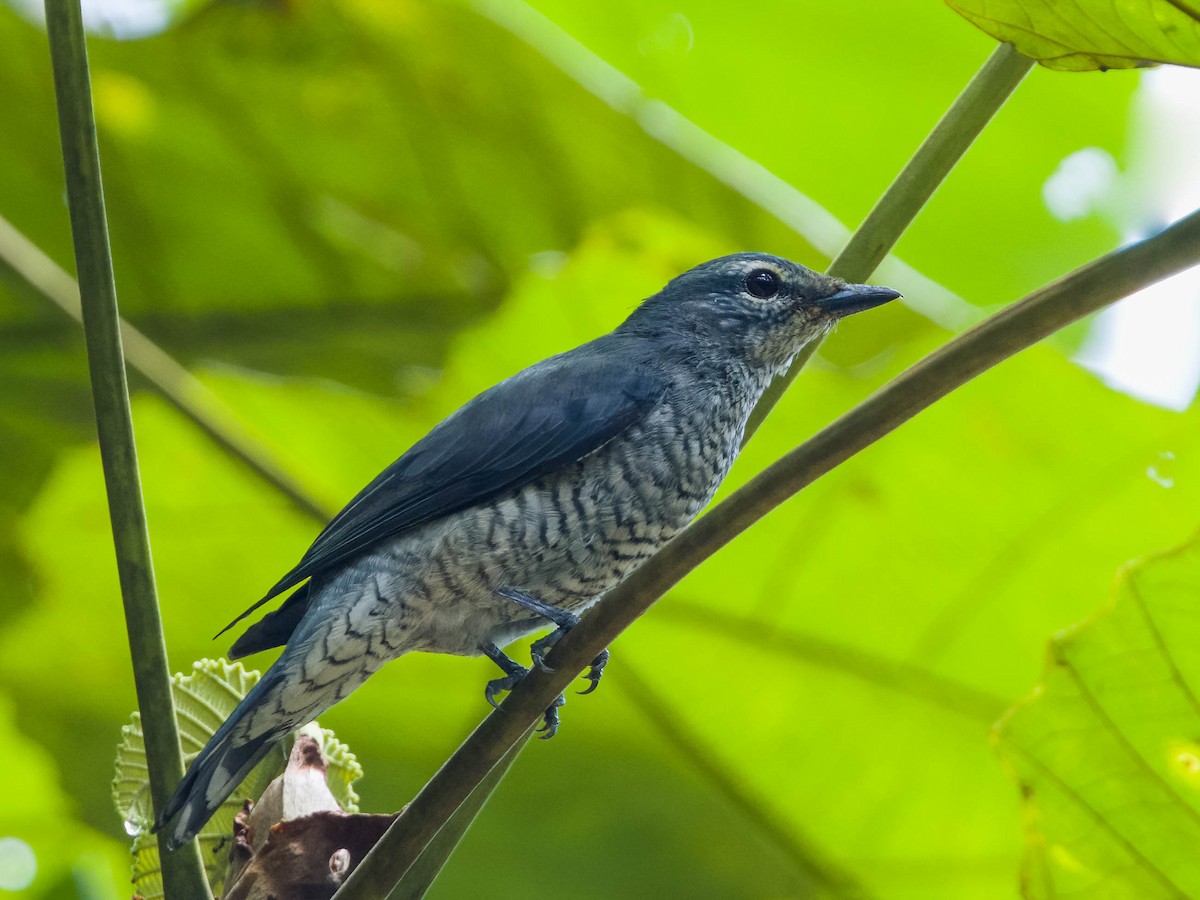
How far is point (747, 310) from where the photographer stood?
2211mm

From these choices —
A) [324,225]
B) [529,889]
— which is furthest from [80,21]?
[529,889]

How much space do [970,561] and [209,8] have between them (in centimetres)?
208

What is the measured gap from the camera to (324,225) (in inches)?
123

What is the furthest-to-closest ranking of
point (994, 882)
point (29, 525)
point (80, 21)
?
1. point (29, 525)
2. point (994, 882)
3. point (80, 21)

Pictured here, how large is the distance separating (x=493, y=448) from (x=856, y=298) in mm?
603

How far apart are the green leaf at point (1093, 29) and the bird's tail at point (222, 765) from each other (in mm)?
1176

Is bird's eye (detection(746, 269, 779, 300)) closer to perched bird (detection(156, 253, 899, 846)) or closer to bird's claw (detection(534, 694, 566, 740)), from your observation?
perched bird (detection(156, 253, 899, 846))

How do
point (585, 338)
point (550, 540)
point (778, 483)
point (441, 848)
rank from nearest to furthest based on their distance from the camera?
1. point (778, 483)
2. point (441, 848)
3. point (550, 540)
4. point (585, 338)

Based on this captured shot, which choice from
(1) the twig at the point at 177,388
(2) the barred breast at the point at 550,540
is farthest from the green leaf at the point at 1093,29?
(1) the twig at the point at 177,388

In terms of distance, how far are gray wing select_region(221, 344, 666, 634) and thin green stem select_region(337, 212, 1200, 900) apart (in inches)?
24.1

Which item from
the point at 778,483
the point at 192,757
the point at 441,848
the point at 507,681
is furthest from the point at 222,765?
the point at 778,483

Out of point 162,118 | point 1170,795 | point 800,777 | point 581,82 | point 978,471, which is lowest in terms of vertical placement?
point 1170,795

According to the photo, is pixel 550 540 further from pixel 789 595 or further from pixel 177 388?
pixel 177 388

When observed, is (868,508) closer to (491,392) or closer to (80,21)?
(491,392)
